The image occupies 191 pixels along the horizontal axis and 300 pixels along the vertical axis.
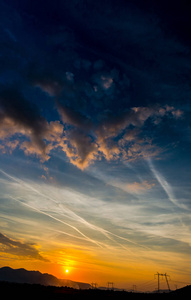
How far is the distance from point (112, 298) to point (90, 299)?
15.3 ft

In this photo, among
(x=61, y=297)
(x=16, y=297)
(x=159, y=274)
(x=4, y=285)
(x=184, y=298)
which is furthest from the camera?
(x=159, y=274)

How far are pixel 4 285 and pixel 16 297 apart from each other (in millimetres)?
7291

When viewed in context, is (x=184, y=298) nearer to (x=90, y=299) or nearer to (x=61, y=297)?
(x=90, y=299)

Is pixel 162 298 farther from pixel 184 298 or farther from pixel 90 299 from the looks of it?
pixel 90 299

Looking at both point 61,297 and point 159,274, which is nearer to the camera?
point 61,297

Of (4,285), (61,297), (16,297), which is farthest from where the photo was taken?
(4,285)

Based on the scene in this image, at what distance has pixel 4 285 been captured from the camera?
32562mm

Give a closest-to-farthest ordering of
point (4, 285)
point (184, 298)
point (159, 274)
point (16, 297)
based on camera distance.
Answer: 1. point (16, 297)
2. point (4, 285)
3. point (184, 298)
4. point (159, 274)

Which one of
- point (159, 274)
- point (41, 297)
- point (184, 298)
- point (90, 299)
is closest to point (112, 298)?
point (90, 299)

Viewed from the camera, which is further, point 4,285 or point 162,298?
point 162,298

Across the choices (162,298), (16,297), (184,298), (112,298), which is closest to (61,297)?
(16,297)

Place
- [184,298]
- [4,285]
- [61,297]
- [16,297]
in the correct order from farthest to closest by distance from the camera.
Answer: [184,298]
[4,285]
[61,297]
[16,297]

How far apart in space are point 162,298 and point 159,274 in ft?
466

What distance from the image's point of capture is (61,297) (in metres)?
29.7
